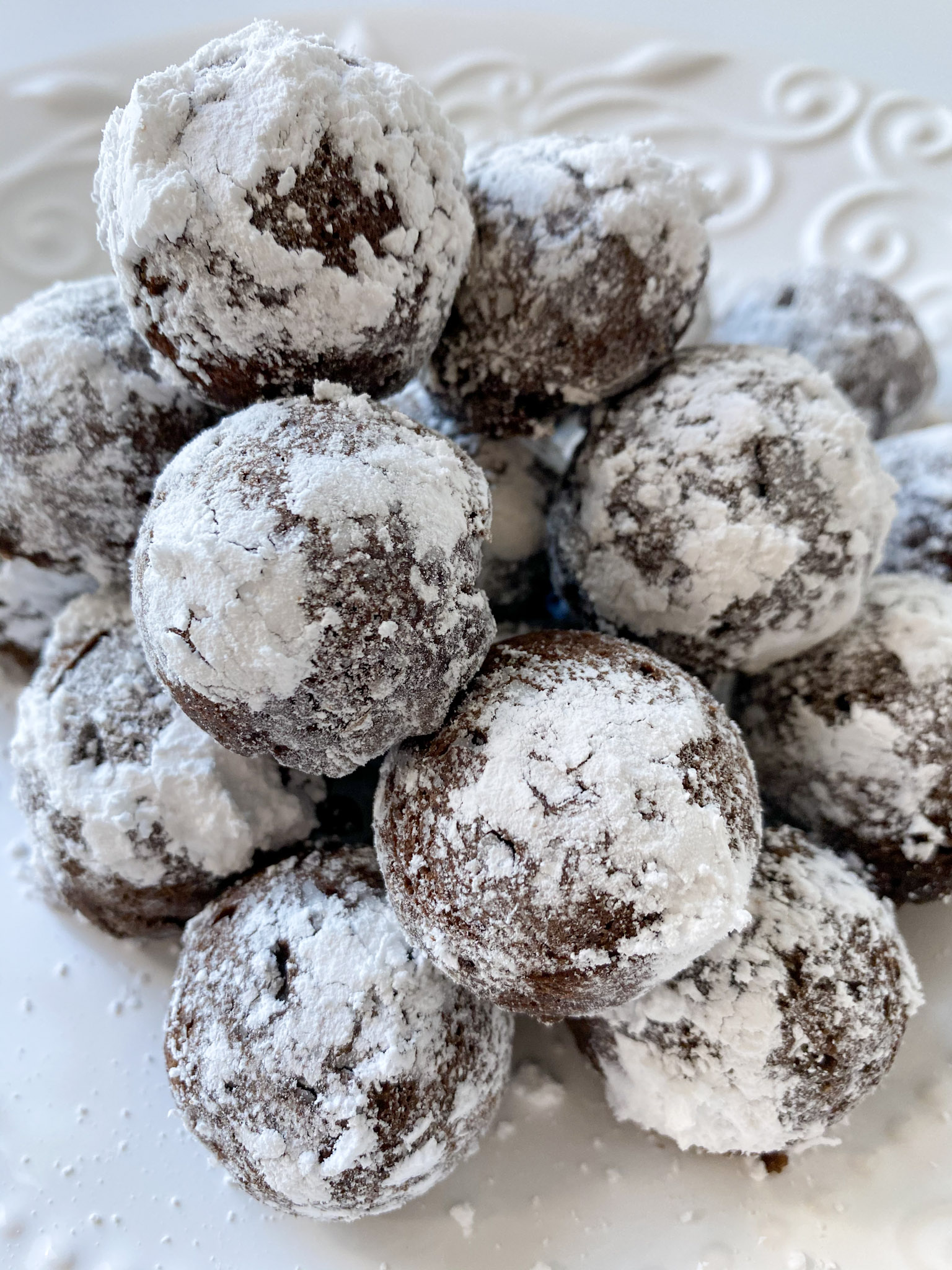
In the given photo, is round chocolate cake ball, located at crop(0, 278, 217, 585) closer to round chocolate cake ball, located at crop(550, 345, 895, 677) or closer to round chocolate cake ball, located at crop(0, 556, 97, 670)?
round chocolate cake ball, located at crop(0, 556, 97, 670)

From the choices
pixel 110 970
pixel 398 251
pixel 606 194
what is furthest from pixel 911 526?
pixel 110 970

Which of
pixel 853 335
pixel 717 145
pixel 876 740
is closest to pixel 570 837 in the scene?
pixel 876 740

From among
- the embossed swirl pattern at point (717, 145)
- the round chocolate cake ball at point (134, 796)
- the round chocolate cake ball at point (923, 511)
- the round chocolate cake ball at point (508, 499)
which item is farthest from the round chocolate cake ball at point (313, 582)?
the embossed swirl pattern at point (717, 145)

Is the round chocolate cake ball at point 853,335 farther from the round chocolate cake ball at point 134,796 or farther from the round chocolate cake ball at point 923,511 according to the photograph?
the round chocolate cake ball at point 134,796

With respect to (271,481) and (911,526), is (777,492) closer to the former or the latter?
(911,526)

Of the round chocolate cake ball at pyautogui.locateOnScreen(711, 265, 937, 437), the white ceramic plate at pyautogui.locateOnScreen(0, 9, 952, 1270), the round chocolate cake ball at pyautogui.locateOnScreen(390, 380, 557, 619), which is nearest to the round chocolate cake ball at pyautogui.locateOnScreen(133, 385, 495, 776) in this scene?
the round chocolate cake ball at pyautogui.locateOnScreen(390, 380, 557, 619)

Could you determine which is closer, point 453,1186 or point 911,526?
point 453,1186
